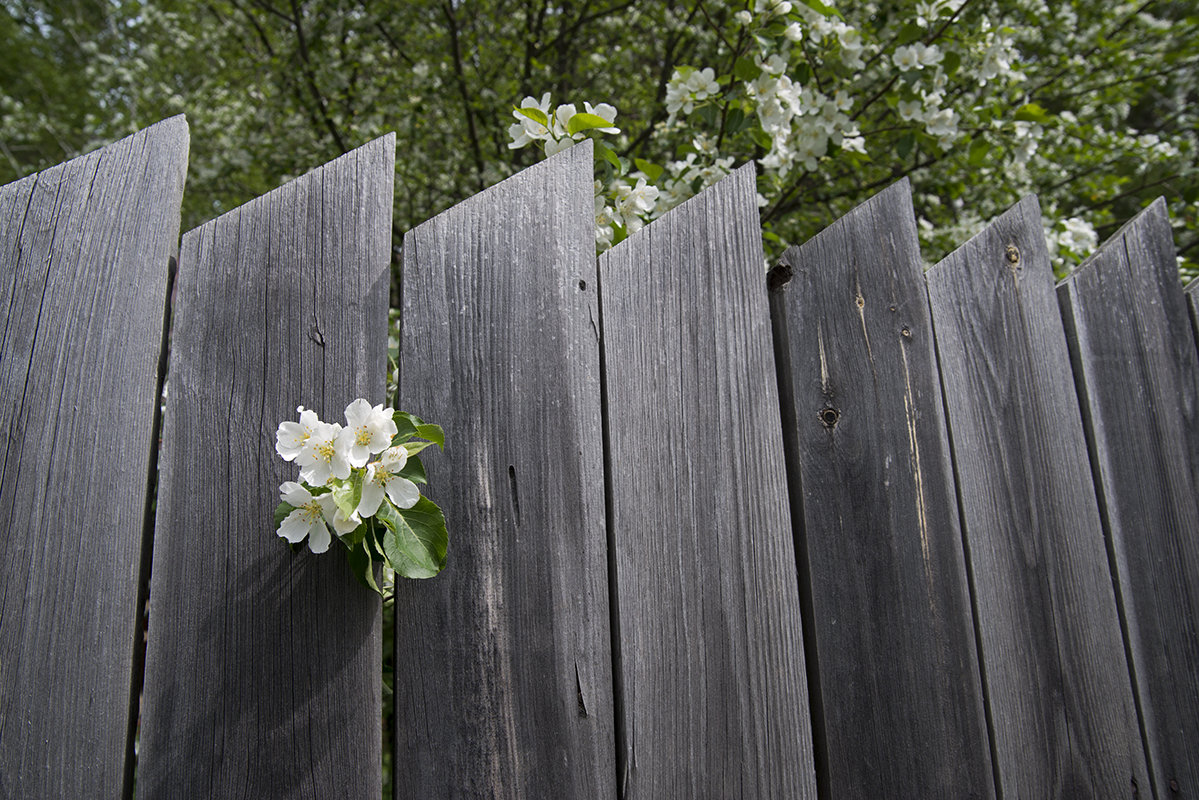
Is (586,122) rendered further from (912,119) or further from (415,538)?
(912,119)

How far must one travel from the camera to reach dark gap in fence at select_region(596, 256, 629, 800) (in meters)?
0.90

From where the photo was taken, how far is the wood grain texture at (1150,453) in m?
1.12

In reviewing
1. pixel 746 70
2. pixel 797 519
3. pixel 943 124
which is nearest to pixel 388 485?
pixel 797 519

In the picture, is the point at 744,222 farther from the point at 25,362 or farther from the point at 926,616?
the point at 25,362

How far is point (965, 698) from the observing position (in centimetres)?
101

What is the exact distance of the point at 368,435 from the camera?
799 mm

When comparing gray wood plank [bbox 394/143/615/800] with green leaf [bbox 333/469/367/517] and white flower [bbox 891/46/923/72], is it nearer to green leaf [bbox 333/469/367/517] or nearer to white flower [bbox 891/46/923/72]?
green leaf [bbox 333/469/367/517]

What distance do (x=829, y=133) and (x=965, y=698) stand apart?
1555mm

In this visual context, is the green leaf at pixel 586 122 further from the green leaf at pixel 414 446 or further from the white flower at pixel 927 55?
the white flower at pixel 927 55

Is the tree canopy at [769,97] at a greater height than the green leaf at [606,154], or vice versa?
the tree canopy at [769,97]

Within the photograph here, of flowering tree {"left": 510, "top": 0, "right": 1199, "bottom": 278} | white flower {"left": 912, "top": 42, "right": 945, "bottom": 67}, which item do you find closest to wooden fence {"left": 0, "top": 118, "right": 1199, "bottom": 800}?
flowering tree {"left": 510, "top": 0, "right": 1199, "bottom": 278}

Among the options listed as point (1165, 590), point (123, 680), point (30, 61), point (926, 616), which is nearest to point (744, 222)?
point (926, 616)

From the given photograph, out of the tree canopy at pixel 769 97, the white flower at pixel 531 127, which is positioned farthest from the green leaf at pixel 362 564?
the tree canopy at pixel 769 97

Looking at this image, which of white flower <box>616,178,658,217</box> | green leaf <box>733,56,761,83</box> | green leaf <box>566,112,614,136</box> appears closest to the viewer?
green leaf <box>566,112,614,136</box>
